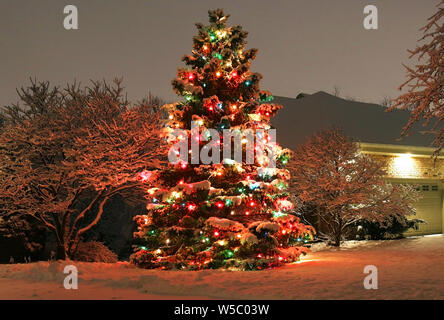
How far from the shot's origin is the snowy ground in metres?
8.03

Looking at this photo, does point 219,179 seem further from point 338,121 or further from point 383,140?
point 383,140

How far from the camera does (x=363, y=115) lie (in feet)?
84.1

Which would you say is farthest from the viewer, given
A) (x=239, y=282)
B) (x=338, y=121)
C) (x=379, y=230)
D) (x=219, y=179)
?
(x=338, y=121)

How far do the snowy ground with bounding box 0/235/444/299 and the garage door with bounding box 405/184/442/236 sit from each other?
1167 cm

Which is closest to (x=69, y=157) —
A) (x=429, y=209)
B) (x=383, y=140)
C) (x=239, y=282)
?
(x=239, y=282)

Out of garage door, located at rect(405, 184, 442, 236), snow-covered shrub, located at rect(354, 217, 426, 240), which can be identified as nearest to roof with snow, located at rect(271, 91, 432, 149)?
garage door, located at rect(405, 184, 442, 236)

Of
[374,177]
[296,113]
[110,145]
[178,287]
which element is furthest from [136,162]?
[296,113]

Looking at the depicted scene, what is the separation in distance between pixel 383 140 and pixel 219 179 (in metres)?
13.7

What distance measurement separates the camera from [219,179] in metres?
12.4

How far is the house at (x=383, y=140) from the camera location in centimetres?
2277

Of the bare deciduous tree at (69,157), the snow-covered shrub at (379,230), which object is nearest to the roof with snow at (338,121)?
the snow-covered shrub at (379,230)

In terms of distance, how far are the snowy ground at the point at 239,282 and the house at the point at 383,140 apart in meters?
10.9

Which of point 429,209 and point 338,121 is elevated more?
point 338,121

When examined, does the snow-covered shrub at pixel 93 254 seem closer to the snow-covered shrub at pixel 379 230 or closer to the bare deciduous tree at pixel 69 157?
the bare deciduous tree at pixel 69 157
